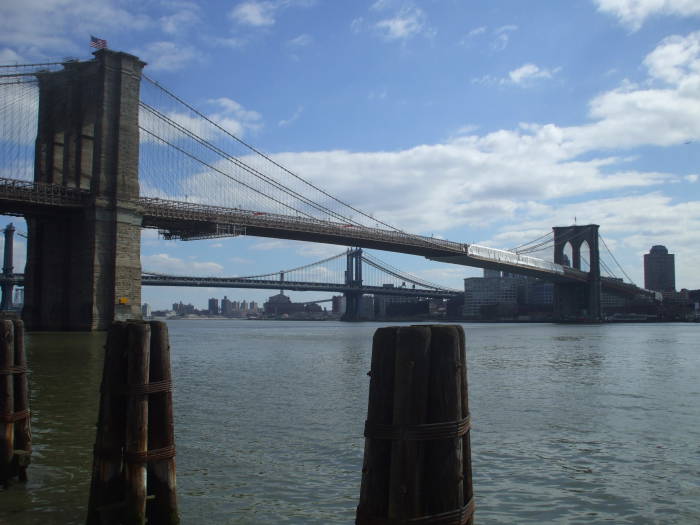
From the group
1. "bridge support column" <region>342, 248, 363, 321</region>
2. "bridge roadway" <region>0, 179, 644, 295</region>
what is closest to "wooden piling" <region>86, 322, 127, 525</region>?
"bridge roadway" <region>0, 179, 644, 295</region>

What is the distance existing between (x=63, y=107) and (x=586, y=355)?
127ft

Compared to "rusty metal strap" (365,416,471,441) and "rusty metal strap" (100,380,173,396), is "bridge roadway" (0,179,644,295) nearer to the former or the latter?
"rusty metal strap" (100,380,173,396)

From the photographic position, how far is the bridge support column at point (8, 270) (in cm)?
8741

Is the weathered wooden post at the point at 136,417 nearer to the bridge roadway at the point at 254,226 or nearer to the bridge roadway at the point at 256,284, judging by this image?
the bridge roadway at the point at 254,226

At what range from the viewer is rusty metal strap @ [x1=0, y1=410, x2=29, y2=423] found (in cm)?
677

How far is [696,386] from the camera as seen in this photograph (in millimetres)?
17203

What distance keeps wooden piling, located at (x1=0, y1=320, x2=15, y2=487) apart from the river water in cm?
31

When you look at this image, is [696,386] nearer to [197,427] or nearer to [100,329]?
[197,427]

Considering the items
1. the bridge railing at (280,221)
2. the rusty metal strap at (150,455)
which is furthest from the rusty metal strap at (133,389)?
the bridge railing at (280,221)

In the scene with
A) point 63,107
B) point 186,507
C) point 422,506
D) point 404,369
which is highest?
point 63,107

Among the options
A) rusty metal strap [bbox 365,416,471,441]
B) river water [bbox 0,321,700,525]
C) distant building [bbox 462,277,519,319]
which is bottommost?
river water [bbox 0,321,700,525]

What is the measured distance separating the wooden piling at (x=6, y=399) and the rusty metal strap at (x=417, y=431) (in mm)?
4726

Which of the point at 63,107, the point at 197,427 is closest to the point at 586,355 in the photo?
the point at 197,427

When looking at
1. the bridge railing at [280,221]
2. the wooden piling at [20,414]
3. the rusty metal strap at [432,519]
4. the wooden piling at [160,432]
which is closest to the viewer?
the rusty metal strap at [432,519]
